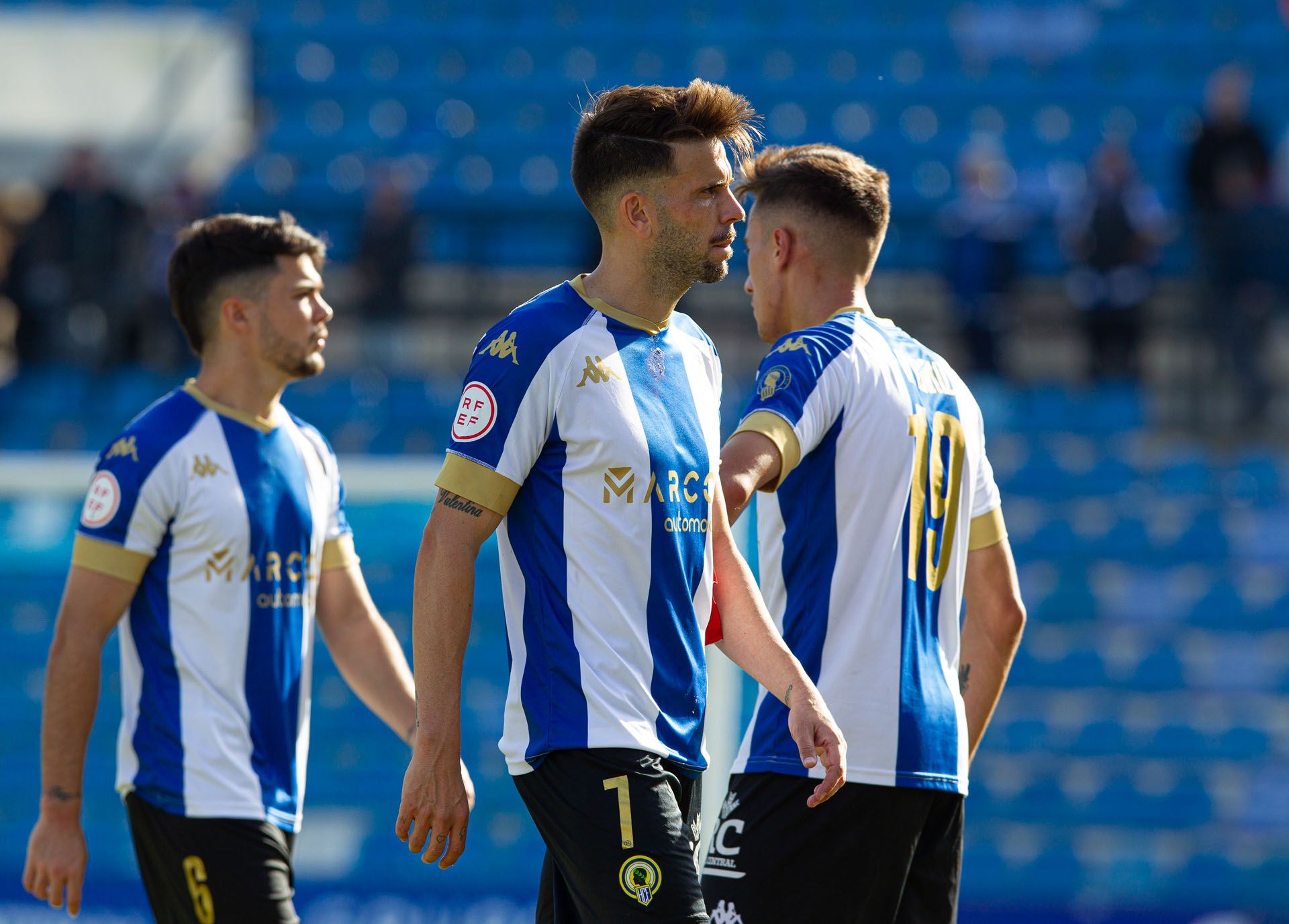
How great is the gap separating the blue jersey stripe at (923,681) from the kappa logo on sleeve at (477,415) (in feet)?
3.41

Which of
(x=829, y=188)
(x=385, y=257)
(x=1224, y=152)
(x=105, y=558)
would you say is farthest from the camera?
(x=1224, y=152)

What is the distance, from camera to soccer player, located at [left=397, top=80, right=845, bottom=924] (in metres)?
2.98

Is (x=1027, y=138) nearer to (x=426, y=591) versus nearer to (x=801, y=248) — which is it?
(x=801, y=248)

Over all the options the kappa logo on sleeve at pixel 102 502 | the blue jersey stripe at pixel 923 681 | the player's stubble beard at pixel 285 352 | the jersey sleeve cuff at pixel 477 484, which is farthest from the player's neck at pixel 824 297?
the kappa logo on sleeve at pixel 102 502

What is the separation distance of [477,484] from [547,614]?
29cm

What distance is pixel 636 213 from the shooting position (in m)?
3.19

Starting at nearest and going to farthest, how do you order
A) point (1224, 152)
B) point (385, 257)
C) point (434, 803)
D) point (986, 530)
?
1. point (434, 803)
2. point (986, 530)
3. point (385, 257)
4. point (1224, 152)

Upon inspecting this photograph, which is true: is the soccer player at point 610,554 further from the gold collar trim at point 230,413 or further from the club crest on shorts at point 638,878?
the gold collar trim at point 230,413

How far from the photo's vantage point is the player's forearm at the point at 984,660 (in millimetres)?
3893

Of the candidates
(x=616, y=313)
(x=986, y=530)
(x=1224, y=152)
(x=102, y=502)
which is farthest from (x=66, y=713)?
(x=1224, y=152)

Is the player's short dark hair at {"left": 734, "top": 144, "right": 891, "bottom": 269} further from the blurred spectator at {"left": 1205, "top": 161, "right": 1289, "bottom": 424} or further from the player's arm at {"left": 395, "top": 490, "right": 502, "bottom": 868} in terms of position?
the blurred spectator at {"left": 1205, "top": 161, "right": 1289, "bottom": 424}

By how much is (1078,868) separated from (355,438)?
209 inches

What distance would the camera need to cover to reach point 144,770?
3969mm

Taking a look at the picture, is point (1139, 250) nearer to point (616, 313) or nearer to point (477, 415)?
point (616, 313)
